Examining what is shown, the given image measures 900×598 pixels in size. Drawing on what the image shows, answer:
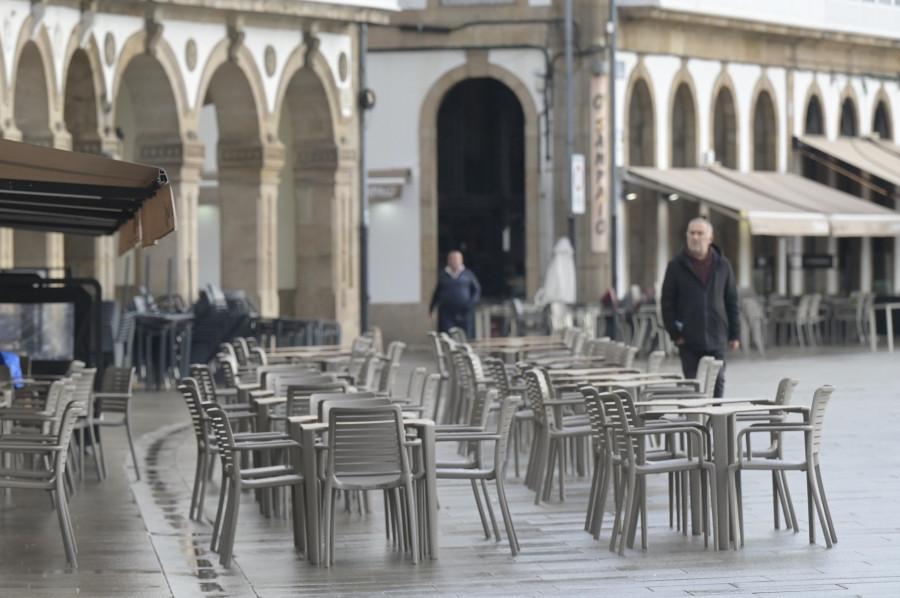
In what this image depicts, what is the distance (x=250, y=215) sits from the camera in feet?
87.9

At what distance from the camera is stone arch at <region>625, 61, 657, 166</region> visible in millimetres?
34156

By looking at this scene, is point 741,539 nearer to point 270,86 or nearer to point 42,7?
point 42,7

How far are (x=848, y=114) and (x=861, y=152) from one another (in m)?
2.32

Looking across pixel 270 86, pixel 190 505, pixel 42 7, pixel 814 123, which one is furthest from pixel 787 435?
pixel 814 123

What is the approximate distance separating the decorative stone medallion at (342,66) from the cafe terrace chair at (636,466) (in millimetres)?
18448

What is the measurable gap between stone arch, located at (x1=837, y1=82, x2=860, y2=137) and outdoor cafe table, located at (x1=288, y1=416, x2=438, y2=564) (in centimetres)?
3143

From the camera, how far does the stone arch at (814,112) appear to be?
1539 inches

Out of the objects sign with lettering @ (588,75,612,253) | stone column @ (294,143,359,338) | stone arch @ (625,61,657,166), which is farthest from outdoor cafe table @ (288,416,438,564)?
stone arch @ (625,61,657,166)

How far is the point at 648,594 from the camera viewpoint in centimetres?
880

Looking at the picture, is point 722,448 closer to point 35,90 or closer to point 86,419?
point 86,419

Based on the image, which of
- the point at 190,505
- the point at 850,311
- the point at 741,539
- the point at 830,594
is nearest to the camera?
the point at 830,594

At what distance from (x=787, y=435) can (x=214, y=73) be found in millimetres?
13032

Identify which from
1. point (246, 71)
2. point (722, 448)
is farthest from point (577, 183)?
point (722, 448)

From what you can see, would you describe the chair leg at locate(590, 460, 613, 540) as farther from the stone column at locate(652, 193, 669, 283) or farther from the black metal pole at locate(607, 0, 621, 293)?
the stone column at locate(652, 193, 669, 283)
